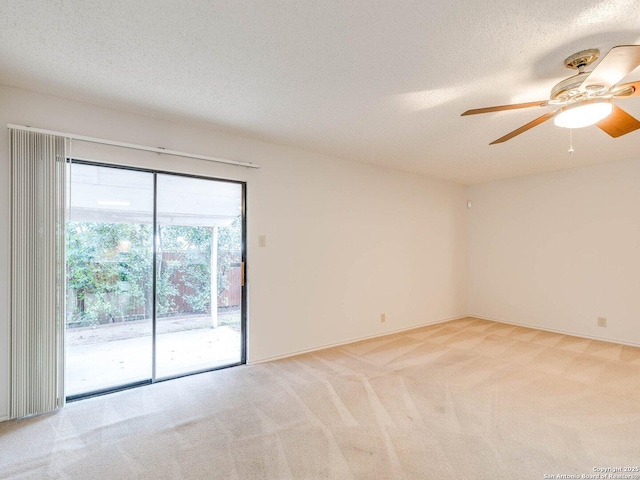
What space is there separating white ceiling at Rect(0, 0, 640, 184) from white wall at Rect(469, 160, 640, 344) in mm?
1783

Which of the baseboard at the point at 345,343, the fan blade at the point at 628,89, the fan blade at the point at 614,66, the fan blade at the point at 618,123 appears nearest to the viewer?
the fan blade at the point at 614,66

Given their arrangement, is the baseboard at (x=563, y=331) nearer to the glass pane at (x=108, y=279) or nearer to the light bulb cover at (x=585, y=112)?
the light bulb cover at (x=585, y=112)

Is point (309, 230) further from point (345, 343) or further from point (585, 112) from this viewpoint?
point (585, 112)

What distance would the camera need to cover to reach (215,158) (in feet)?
11.2

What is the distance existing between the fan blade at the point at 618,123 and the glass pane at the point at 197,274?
10.5ft

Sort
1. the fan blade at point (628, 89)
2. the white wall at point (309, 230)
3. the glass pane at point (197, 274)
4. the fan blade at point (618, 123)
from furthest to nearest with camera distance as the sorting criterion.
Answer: the glass pane at point (197, 274)
the white wall at point (309, 230)
the fan blade at point (618, 123)
the fan blade at point (628, 89)

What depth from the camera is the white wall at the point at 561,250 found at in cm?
436

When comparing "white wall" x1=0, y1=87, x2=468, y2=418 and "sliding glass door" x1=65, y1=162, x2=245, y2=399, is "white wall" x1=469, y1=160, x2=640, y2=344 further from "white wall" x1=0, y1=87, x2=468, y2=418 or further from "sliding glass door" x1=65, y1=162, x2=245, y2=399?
"sliding glass door" x1=65, y1=162, x2=245, y2=399

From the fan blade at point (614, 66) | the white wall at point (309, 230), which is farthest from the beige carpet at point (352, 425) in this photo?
the fan blade at point (614, 66)

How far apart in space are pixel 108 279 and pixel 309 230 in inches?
85.1

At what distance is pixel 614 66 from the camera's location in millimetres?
1668

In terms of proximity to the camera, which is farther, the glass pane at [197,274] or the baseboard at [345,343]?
the baseboard at [345,343]


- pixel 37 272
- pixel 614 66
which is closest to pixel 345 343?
pixel 37 272

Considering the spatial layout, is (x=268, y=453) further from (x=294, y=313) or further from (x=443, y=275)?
(x=443, y=275)
